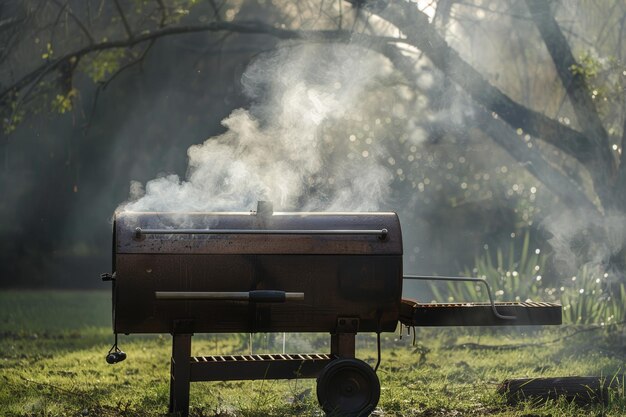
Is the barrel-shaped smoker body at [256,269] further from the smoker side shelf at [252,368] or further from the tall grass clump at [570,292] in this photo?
the tall grass clump at [570,292]

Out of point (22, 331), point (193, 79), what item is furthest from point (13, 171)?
point (22, 331)

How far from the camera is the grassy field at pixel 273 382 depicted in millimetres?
6945

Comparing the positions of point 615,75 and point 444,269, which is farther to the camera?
point 444,269

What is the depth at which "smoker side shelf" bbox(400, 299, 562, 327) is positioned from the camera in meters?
6.68

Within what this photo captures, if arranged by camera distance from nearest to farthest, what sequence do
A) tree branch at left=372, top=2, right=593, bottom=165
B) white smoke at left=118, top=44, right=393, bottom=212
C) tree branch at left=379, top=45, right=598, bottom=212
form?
white smoke at left=118, top=44, right=393, bottom=212 → tree branch at left=372, top=2, right=593, bottom=165 → tree branch at left=379, top=45, right=598, bottom=212

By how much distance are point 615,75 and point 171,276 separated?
7742 mm

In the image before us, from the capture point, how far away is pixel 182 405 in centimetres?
636

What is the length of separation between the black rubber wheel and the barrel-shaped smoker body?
30 cm

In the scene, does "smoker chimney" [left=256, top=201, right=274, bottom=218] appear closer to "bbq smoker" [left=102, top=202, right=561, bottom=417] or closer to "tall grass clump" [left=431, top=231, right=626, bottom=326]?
"bbq smoker" [left=102, top=202, right=561, bottom=417]

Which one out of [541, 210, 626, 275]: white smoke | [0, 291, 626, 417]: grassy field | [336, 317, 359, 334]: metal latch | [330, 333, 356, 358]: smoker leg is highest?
[541, 210, 626, 275]: white smoke

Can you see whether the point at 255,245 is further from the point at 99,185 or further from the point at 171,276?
the point at 99,185

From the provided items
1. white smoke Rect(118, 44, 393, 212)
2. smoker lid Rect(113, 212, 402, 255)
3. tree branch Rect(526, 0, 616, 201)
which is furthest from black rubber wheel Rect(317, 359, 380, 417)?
tree branch Rect(526, 0, 616, 201)

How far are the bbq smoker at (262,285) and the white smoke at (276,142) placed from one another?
0.75 metres

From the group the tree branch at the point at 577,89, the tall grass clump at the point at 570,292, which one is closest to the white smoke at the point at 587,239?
the tall grass clump at the point at 570,292
